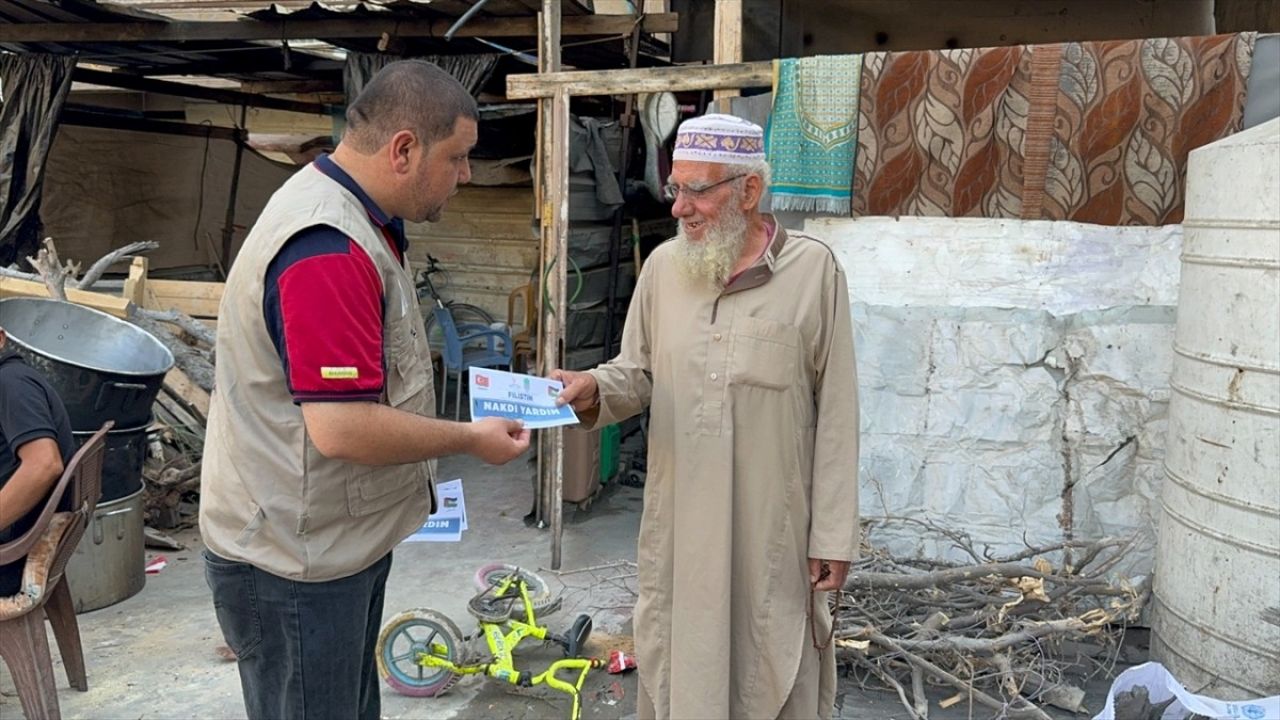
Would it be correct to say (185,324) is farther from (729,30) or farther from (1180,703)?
(1180,703)

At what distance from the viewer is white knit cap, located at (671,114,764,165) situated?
8.80ft

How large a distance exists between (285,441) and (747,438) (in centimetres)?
126

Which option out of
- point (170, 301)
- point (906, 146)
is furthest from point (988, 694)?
point (170, 301)

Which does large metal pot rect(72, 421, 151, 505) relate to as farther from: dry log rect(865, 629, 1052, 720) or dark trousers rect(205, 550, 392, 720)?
dry log rect(865, 629, 1052, 720)

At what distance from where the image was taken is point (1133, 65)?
412 cm

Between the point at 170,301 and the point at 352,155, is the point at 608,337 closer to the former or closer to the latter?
the point at 170,301

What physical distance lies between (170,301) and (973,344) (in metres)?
5.84

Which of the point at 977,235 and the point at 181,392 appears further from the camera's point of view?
the point at 181,392

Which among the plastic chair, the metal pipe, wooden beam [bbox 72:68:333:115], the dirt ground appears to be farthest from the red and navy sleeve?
wooden beam [bbox 72:68:333:115]

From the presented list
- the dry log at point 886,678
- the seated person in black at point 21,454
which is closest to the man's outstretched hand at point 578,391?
the dry log at point 886,678

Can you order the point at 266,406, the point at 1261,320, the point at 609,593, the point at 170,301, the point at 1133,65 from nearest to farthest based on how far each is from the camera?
1. the point at 266,406
2. the point at 1261,320
3. the point at 1133,65
4. the point at 609,593
5. the point at 170,301

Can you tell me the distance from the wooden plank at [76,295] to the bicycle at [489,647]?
128 inches

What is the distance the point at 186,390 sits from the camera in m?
6.29

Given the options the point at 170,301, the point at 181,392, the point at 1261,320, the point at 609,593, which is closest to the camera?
the point at 1261,320
